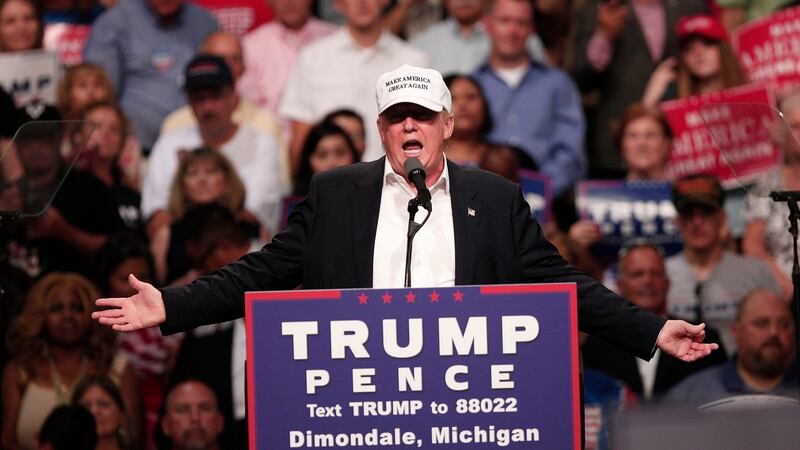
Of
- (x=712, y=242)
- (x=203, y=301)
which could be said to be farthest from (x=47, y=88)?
(x=203, y=301)

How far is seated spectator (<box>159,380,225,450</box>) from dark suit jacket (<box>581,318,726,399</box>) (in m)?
1.66

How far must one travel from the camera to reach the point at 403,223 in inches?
169

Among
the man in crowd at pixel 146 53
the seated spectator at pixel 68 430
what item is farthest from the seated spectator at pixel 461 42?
the seated spectator at pixel 68 430

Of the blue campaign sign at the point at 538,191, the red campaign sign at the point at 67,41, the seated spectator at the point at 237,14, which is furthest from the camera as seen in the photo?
the seated spectator at the point at 237,14

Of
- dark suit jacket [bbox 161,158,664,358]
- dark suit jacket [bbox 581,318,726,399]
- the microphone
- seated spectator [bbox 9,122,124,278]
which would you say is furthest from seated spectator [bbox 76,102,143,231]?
the microphone

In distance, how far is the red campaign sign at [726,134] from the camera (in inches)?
220

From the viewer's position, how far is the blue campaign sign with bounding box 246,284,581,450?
3.93 m

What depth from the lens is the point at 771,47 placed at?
8.45 metres

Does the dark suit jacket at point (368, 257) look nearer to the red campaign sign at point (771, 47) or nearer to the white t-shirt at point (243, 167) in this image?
the white t-shirt at point (243, 167)

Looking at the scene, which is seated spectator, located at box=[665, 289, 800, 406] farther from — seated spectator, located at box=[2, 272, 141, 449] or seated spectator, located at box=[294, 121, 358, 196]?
seated spectator, located at box=[2, 272, 141, 449]

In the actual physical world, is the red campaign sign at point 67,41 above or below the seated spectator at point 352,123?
above

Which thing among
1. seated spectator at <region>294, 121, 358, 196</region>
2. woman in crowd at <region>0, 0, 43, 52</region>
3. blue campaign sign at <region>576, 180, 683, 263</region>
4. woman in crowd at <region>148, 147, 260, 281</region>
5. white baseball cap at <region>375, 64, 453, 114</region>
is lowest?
white baseball cap at <region>375, 64, 453, 114</region>

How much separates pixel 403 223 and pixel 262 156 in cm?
393

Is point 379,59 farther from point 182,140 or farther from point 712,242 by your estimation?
point 712,242
